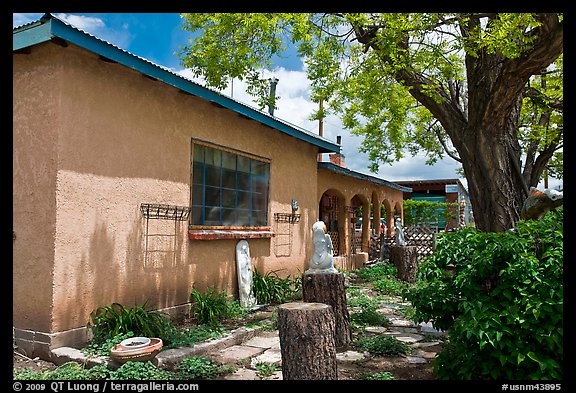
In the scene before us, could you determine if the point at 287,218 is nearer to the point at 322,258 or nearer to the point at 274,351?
the point at 322,258

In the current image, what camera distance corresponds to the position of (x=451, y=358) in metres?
4.02

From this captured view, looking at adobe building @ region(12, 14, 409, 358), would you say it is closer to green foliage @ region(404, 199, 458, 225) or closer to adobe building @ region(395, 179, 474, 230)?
green foliage @ region(404, 199, 458, 225)

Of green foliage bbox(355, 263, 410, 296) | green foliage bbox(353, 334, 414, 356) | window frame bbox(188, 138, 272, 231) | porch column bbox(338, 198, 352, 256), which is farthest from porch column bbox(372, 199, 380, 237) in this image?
green foliage bbox(353, 334, 414, 356)

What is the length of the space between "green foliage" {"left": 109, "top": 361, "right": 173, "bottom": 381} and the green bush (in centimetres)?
270

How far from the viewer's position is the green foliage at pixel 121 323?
521cm

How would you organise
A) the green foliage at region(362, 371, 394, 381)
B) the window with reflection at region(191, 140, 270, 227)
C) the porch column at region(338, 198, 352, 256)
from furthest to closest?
the porch column at region(338, 198, 352, 256)
the window with reflection at region(191, 140, 270, 227)
the green foliage at region(362, 371, 394, 381)

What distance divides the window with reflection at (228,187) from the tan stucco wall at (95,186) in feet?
0.99

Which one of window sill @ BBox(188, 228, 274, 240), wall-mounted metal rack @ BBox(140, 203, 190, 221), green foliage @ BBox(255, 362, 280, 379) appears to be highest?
wall-mounted metal rack @ BBox(140, 203, 190, 221)

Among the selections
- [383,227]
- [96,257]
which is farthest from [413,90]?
[383,227]

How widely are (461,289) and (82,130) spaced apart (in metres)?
4.63

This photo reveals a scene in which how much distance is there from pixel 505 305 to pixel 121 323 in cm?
423

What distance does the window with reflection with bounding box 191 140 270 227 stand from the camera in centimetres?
719

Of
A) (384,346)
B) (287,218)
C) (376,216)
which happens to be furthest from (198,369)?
(376,216)
